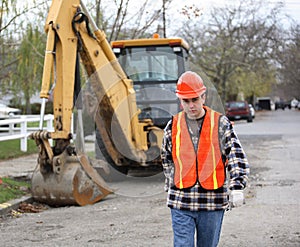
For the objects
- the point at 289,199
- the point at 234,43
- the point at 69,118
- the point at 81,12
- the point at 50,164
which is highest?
the point at 234,43

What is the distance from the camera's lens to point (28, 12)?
50.4 ft

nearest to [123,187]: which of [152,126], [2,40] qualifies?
[152,126]

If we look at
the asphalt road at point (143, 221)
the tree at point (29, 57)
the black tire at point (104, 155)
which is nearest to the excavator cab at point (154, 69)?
the black tire at point (104, 155)

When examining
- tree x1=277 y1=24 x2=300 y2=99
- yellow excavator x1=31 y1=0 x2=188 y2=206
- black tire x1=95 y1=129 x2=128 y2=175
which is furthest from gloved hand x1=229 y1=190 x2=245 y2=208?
tree x1=277 y1=24 x2=300 y2=99

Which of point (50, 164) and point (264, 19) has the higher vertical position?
point (264, 19)

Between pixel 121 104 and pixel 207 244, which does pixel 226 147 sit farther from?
pixel 121 104

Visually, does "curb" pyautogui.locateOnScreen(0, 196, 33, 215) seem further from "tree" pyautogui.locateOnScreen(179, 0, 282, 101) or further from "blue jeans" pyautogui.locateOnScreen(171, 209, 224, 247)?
"tree" pyautogui.locateOnScreen(179, 0, 282, 101)

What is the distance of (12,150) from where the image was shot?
18094mm

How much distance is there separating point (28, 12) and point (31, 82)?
3989mm

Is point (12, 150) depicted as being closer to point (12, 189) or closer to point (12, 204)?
point (12, 189)

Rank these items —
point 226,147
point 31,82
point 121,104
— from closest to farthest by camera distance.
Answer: point 226,147 < point 121,104 < point 31,82

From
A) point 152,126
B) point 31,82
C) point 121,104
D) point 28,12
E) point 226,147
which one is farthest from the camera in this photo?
point 31,82

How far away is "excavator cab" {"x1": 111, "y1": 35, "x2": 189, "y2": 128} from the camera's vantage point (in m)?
12.6

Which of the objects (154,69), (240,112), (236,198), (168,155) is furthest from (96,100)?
(240,112)
